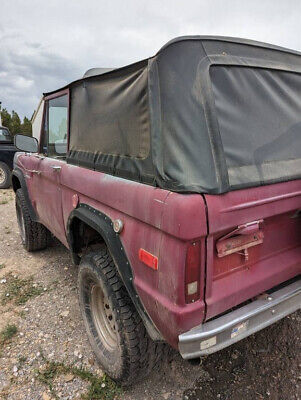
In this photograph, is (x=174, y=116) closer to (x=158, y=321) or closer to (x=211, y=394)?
(x=158, y=321)

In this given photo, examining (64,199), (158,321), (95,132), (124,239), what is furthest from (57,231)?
(158,321)

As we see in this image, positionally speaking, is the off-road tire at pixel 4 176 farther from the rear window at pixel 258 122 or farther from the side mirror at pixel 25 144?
the rear window at pixel 258 122

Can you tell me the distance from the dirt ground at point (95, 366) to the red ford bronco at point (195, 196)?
231 millimetres

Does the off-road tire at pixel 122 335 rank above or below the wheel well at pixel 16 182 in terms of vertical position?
below

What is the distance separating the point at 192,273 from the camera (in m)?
Answer: 1.45

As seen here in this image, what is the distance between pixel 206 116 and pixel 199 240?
0.62m

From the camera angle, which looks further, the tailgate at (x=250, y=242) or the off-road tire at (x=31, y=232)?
the off-road tire at (x=31, y=232)

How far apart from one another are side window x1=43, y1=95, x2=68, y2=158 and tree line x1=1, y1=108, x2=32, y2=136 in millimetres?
20721

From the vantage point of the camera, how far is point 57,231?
3.13 m

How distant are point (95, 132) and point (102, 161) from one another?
285 millimetres

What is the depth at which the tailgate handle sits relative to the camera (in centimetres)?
154

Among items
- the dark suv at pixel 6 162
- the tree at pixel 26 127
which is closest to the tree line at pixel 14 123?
the tree at pixel 26 127

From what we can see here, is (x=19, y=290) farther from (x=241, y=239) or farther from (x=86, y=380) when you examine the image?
(x=241, y=239)

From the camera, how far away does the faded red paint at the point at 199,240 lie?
1426mm
